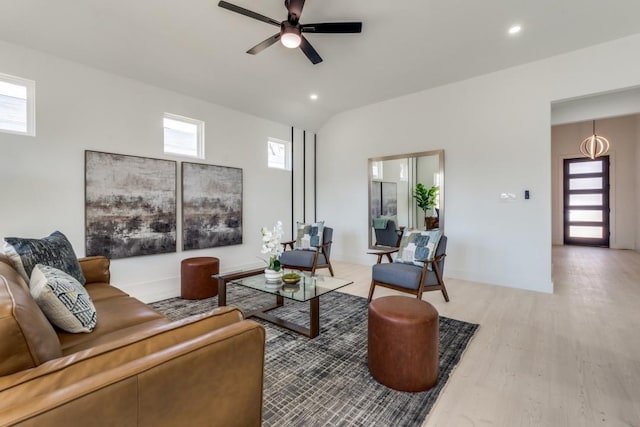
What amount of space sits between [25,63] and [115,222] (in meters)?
1.90

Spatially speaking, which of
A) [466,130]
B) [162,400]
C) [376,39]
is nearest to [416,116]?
[466,130]

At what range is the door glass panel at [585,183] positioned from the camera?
739 centimetres

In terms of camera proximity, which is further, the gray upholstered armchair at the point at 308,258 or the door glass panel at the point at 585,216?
the door glass panel at the point at 585,216

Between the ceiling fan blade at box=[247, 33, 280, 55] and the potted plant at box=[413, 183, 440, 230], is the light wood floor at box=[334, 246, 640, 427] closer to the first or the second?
the potted plant at box=[413, 183, 440, 230]

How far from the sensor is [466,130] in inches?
177

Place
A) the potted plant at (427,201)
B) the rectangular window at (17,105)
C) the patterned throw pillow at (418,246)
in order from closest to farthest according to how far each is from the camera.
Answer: the rectangular window at (17,105)
the patterned throw pillow at (418,246)
the potted plant at (427,201)

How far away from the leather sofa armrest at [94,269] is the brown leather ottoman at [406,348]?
2.61m

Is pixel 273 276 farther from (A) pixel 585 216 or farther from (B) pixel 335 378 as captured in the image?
(A) pixel 585 216

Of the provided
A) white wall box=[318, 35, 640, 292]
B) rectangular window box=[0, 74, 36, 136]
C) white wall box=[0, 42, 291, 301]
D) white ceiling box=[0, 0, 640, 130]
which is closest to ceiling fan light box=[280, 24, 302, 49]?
white ceiling box=[0, 0, 640, 130]

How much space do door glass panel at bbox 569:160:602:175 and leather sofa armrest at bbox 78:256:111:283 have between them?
10286 millimetres

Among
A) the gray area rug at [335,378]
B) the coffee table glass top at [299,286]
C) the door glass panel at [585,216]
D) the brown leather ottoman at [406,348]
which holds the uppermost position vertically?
the door glass panel at [585,216]

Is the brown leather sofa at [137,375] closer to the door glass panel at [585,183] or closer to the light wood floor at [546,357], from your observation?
the light wood floor at [546,357]

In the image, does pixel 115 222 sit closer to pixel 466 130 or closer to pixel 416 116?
pixel 416 116

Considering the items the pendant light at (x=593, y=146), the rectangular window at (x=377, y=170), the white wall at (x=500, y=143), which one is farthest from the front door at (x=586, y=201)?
the rectangular window at (x=377, y=170)
